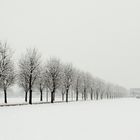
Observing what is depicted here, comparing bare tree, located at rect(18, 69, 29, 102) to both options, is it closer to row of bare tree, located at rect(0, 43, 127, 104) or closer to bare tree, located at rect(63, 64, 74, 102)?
row of bare tree, located at rect(0, 43, 127, 104)

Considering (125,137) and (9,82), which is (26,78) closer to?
(9,82)

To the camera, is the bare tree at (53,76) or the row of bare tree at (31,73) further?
the bare tree at (53,76)

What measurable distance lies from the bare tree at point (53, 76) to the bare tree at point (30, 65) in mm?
6278

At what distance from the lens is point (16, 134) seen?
1530 centimetres

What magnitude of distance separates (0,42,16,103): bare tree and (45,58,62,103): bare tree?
45.8ft

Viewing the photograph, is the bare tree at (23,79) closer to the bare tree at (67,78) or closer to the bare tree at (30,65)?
the bare tree at (30,65)

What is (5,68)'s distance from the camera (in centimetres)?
4812

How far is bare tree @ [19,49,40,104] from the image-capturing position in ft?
183

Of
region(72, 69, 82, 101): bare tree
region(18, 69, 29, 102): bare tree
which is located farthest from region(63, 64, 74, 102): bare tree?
region(18, 69, 29, 102): bare tree

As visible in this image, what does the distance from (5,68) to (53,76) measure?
1910 cm

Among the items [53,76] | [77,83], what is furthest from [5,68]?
[77,83]

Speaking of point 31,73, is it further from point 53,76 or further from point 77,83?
point 77,83

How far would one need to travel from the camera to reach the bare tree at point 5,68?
47844mm

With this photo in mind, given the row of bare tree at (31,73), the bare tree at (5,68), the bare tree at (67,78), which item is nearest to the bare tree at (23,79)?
the row of bare tree at (31,73)
